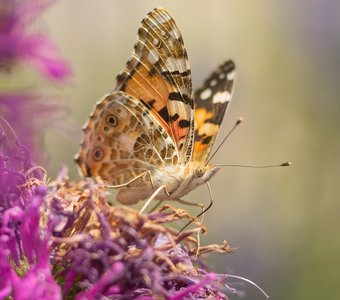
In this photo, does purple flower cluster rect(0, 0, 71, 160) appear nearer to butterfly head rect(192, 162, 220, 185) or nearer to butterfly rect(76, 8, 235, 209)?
butterfly rect(76, 8, 235, 209)

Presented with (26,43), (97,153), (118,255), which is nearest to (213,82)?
(97,153)

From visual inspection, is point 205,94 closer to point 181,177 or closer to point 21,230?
point 181,177

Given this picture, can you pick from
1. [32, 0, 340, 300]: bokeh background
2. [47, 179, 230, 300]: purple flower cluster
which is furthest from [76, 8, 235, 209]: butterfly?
[47, 179, 230, 300]: purple flower cluster

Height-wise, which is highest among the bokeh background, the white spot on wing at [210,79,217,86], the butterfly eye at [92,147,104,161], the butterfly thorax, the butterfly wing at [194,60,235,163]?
the white spot on wing at [210,79,217,86]

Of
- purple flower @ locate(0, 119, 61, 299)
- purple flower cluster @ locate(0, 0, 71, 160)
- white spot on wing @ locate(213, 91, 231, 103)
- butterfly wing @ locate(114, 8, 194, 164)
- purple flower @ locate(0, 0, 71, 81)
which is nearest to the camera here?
purple flower @ locate(0, 119, 61, 299)

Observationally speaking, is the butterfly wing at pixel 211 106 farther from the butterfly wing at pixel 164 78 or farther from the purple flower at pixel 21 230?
the purple flower at pixel 21 230

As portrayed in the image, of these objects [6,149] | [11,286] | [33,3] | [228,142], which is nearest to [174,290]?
[11,286]

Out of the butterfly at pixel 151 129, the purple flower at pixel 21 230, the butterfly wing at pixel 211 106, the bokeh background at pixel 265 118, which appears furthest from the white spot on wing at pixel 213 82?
the purple flower at pixel 21 230
